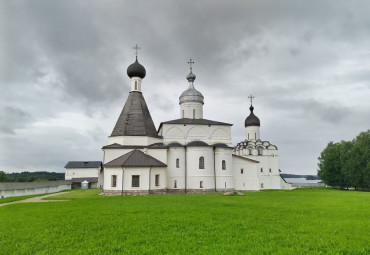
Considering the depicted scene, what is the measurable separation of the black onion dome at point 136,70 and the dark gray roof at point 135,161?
33.3 feet

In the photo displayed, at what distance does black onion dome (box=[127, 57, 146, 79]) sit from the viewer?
29.9 metres

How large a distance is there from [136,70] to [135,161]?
11887mm

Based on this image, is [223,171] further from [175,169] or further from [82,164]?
[82,164]

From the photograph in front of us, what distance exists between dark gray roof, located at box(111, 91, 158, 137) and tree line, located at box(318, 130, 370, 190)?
89.8ft

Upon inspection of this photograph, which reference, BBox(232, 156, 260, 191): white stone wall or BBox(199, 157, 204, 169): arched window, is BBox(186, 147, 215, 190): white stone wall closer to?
BBox(199, 157, 204, 169): arched window

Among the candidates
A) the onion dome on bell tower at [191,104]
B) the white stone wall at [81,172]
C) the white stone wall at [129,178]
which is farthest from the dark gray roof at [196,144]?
the white stone wall at [81,172]

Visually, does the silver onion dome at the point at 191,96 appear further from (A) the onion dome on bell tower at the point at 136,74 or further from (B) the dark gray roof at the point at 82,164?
(B) the dark gray roof at the point at 82,164

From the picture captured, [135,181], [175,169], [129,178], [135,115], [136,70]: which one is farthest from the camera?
[136,70]

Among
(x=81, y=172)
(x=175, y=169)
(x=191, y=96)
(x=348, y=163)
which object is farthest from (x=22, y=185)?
(x=348, y=163)

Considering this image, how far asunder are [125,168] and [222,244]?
700 inches

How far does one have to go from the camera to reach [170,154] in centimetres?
2633

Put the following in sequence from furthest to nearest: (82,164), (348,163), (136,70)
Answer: (82,164) → (348,163) → (136,70)

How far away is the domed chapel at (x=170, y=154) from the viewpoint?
2314 cm

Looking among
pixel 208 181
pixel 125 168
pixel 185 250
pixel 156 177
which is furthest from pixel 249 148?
pixel 185 250
